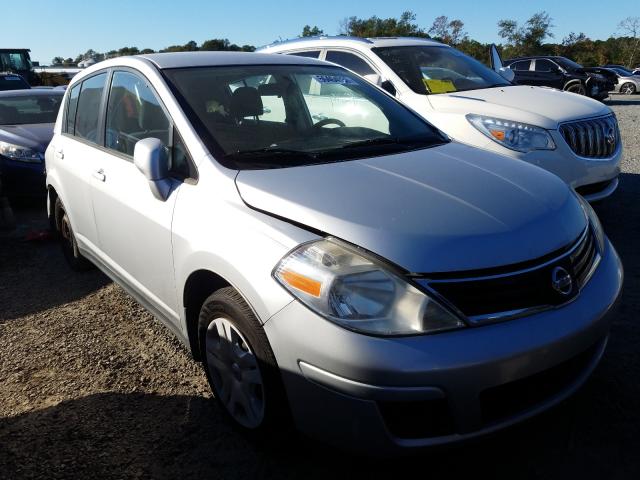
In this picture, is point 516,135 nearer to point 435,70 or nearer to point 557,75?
point 435,70

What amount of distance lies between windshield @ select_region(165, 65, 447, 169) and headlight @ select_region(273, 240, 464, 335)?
0.72 m

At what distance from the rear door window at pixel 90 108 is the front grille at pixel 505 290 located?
2.63m

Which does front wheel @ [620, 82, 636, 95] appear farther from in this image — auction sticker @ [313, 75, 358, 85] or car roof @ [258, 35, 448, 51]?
auction sticker @ [313, 75, 358, 85]

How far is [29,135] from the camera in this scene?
23.1 feet

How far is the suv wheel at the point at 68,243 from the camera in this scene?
4.29 metres

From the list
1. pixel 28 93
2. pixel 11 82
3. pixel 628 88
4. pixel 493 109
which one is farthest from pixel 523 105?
pixel 628 88

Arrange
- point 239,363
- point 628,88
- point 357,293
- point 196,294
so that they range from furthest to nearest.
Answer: point 628,88 < point 196,294 < point 239,363 < point 357,293

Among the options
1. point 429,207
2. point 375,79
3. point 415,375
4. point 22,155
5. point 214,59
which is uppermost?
point 214,59

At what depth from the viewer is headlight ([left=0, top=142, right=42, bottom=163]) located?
6711mm

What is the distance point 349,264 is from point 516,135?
319 centimetres

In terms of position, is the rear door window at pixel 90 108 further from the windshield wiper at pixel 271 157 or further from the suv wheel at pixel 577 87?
the suv wheel at pixel 577 87

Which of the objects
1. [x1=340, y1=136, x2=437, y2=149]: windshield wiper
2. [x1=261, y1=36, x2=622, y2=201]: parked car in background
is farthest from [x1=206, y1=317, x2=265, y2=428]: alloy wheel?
[x1=261, y1=36, x2=622, y2=201]: parked car in background

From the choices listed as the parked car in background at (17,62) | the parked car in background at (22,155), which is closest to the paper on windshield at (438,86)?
the parked car in background at (22,155)

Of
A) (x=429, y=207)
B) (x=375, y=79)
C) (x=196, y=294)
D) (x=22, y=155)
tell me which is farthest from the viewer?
(x=22, y=155)
